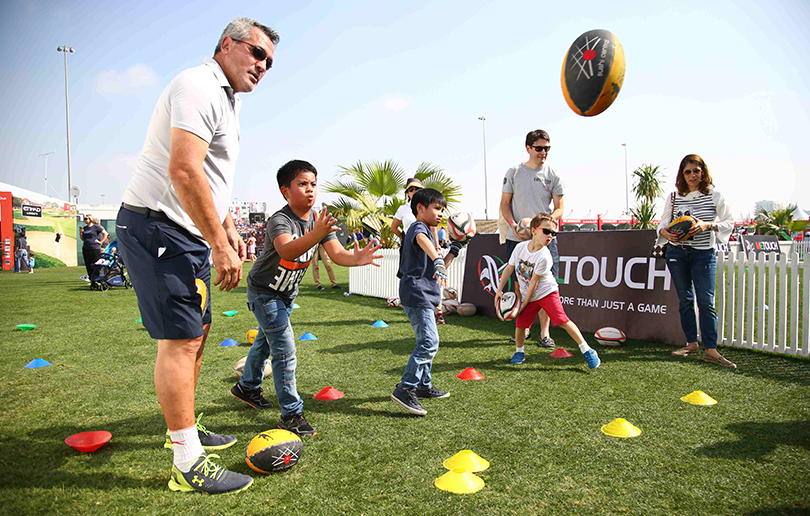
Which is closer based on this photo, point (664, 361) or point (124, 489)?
point (124, 489)

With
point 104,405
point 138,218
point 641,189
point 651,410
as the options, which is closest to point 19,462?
point 104,405

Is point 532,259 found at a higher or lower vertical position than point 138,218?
lower

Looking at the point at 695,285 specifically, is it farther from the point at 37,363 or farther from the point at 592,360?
the point at 37,363

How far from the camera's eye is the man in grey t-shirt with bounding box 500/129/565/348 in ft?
17.7

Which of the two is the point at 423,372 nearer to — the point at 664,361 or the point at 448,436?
the point at 448,436

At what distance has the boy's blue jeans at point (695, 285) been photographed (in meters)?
4.77

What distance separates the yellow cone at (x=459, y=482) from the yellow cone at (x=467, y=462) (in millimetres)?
103

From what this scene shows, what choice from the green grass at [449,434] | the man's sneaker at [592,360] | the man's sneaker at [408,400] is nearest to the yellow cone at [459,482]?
the green grass at [449,434]

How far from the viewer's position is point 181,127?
2074 millimetres

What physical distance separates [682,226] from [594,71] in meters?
1.94

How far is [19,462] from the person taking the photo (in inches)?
102

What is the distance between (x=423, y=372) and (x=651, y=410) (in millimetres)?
1667

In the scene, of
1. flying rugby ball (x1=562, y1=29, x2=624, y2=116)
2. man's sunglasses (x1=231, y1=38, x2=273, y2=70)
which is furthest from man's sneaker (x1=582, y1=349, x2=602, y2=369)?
man's sunglasses (x1=231, y1=38, x2=273, y2=70)

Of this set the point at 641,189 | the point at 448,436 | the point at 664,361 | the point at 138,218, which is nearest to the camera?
the point at 138,218
